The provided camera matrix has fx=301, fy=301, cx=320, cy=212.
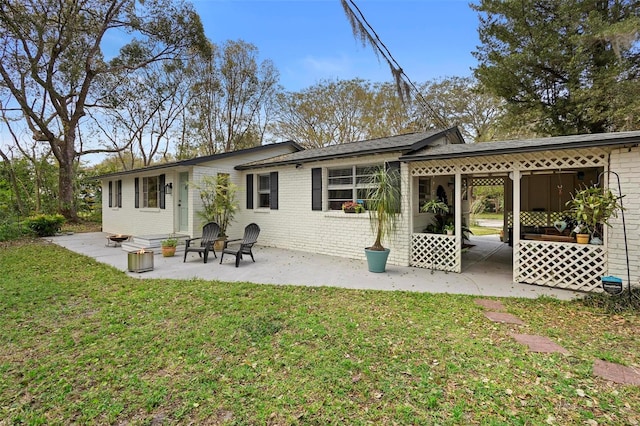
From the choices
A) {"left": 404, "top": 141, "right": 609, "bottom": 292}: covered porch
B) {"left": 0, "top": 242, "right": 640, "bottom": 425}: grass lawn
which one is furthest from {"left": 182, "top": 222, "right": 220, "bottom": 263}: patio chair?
{"left": 404, "top": 141, "right": 609, "bottom": 292}: covered porch

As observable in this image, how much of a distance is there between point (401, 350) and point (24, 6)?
19323mm

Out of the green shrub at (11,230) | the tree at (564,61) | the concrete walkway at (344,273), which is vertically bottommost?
the concrete walkway at (344,273)

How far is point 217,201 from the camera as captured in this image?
959 centimetres

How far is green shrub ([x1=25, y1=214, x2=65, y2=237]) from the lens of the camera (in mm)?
12320

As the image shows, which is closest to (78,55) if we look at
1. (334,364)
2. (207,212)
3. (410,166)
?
(207,212)

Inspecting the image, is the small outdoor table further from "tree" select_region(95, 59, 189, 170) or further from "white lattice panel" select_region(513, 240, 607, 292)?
"tree" select_region(95, 59, 189, 170)

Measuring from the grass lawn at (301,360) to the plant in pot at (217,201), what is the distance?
4.87m

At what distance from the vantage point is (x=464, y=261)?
25.3 feet

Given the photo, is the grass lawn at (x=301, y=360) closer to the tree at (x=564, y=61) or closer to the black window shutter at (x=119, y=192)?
the black window shutter at (x=119, y=192)

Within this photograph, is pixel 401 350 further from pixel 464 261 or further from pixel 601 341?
pixel 464 261

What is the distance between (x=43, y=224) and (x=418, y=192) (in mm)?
14804

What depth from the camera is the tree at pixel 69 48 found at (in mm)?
13422

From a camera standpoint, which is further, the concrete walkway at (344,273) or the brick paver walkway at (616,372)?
the concrete walkway at (344,273)

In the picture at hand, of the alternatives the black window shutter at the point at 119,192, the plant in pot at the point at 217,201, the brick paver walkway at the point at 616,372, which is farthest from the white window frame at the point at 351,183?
the black window shutter at the point at 119,192
